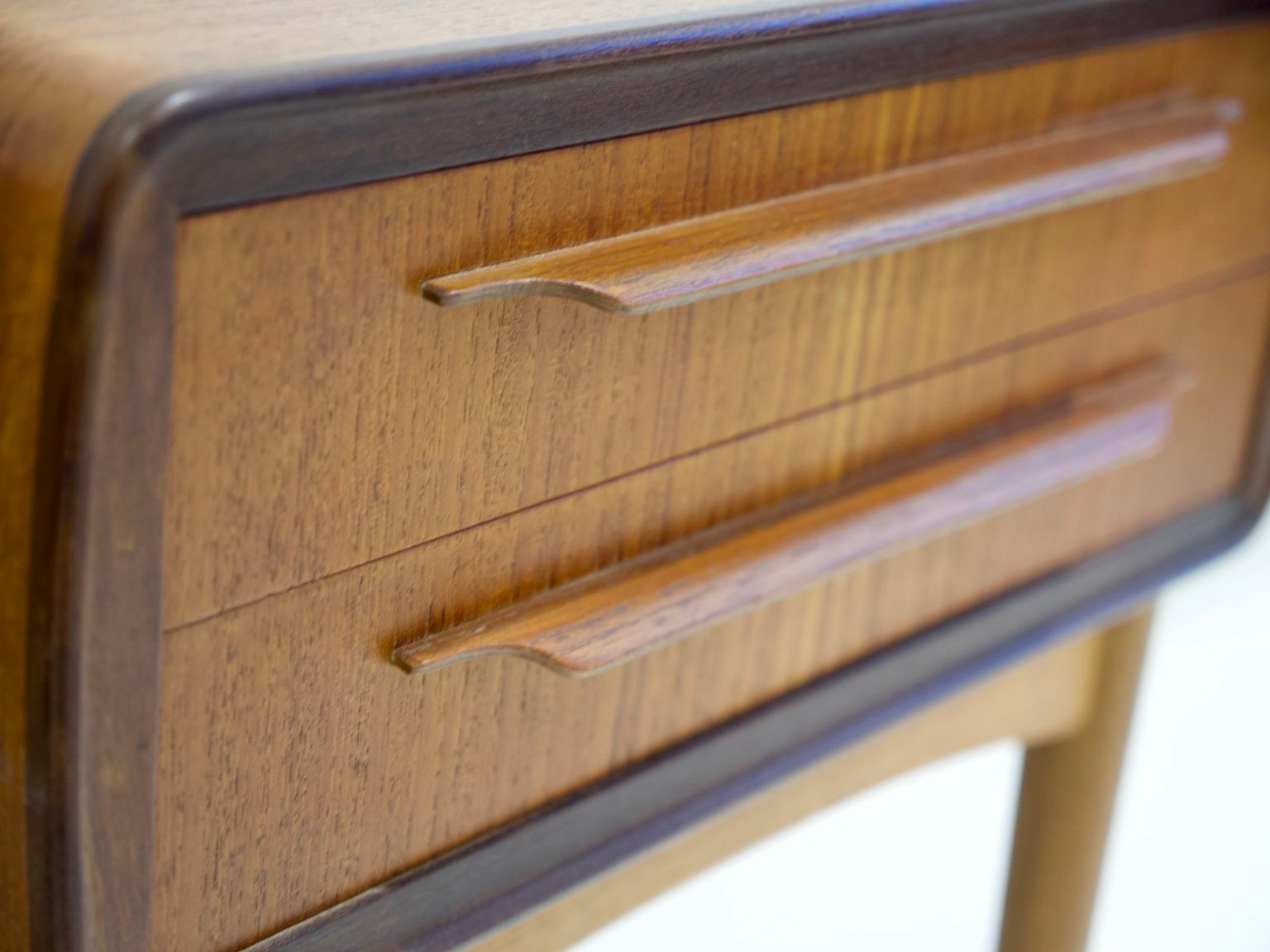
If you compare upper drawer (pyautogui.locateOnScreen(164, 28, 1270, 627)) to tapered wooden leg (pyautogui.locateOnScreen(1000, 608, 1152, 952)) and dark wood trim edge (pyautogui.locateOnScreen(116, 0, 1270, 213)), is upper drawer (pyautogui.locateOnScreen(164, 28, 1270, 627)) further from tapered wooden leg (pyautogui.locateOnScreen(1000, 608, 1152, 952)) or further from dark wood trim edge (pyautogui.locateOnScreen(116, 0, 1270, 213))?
tapered wooden leg (pyautogui.locateOnScreen(1000, 608, 1152, 952))

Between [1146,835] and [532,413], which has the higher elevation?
[532,413]

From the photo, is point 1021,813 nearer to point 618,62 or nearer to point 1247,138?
point 1247,138

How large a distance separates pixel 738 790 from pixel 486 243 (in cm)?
23

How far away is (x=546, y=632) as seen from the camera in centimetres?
38

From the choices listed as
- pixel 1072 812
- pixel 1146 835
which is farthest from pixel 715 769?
pixel 1146 835

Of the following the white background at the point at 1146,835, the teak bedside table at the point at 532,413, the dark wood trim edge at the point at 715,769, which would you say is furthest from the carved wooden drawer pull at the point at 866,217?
the white background at the point at 1146,835

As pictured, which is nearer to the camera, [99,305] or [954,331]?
[99,305]

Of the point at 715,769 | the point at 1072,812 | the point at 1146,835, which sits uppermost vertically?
the point at 715,769

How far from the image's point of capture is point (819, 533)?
18.1 inches

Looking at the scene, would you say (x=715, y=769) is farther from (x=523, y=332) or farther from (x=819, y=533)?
(x=523, y=332)

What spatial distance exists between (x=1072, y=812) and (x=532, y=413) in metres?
0.47

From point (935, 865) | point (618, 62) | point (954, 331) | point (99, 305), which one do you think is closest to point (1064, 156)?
point (954, 331)

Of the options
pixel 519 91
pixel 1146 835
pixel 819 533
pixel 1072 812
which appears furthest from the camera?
pixel 1146 835

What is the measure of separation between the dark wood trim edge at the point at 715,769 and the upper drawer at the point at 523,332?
0.10 m
